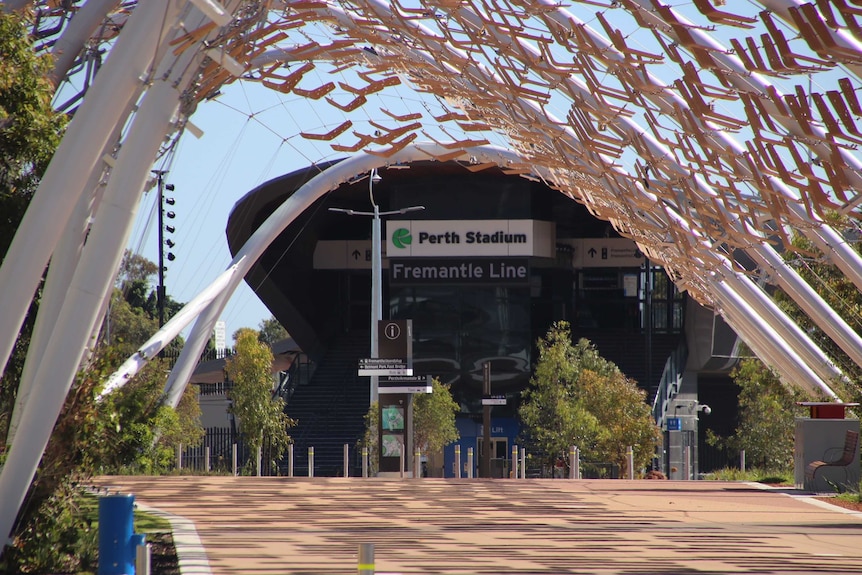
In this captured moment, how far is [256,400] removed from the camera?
137 ft

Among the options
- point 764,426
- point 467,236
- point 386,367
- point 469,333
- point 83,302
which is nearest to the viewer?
point 83,302

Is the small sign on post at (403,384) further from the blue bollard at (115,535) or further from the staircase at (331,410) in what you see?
the blue bollard at (115,535)

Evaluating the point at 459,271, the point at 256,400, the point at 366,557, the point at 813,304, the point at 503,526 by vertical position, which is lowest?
the point at 503,526

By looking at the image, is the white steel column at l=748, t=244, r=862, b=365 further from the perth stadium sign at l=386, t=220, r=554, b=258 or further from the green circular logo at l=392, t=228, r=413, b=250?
the green circular logo at l=392, t=228, r=413, b=250

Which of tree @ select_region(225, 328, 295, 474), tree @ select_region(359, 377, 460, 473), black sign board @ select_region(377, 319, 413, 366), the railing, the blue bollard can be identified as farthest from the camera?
the railing

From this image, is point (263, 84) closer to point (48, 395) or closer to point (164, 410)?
point (48, 395)

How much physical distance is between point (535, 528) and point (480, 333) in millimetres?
39577

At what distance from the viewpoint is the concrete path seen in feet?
42.7

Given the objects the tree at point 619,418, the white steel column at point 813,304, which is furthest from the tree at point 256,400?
the white steel column at point 813,304

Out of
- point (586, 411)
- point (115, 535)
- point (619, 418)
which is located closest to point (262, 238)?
point (586, 411)

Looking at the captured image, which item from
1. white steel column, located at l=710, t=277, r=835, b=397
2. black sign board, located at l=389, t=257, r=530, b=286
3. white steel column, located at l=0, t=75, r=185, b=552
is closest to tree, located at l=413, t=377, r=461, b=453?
black sign board, located at l=389, t=257, r=530, b=286

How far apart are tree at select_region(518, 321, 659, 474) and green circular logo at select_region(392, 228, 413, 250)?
37.2 ft

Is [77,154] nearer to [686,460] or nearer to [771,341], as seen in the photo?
[771,341]

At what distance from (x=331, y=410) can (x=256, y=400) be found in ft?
51.5
